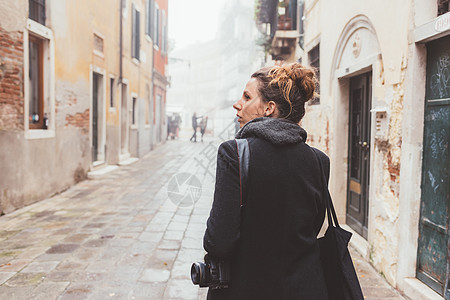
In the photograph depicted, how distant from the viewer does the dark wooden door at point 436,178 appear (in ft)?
10.4

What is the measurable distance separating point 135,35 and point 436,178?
41.4 ft

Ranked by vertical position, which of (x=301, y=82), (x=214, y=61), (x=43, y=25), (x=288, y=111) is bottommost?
(x=288, y=111)

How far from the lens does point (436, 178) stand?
327 cm

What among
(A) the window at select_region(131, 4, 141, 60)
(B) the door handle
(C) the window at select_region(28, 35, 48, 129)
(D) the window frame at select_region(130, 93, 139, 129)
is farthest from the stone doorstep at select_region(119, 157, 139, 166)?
(B) the door handle

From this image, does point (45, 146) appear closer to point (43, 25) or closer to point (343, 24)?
point (43, 25)

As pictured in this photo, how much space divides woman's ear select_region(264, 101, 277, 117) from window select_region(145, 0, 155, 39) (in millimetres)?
15719

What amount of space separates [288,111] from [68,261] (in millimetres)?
3380

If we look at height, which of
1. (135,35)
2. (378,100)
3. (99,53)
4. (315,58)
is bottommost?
(378,100)

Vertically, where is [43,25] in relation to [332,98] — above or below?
above

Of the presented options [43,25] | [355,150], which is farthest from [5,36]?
[355,150]

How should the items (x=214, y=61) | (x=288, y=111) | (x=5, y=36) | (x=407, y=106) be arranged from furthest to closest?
(x=214, y=61), (x=5, y=36), (x=407, y=106), (x=288, y=111)

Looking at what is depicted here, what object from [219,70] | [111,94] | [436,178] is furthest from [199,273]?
[219,70]

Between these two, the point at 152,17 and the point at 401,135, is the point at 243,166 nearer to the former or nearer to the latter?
the point at 401,135

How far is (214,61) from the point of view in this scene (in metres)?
58.8
